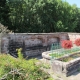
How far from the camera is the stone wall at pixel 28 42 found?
830cm

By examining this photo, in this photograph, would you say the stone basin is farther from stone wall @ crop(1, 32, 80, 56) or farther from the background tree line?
the background tree line

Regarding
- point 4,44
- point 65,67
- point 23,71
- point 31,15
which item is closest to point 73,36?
point 4,44

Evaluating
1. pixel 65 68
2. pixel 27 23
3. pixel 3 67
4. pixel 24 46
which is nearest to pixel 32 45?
pixel 24 46

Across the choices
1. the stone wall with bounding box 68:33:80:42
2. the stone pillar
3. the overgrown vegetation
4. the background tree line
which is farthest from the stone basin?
the background tree line

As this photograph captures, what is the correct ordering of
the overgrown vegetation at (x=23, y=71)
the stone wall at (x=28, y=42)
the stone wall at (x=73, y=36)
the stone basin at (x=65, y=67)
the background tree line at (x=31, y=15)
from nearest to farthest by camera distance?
the overgrown vegetation at (x=23, y=71) < the stone basin at (x=65, y=67) < the stone wall at (x=28, y=42) < the stone wall at (x=73, y=36) < the background tree line at (x=31, y=15)

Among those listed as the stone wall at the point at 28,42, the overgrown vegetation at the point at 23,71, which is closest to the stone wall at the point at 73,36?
the stone wall at the point at 28,42

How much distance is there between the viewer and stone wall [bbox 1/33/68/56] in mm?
8300

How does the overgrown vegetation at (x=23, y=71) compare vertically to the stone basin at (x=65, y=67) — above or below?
above

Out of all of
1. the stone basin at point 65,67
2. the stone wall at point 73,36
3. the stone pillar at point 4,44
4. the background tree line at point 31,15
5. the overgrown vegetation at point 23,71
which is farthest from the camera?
the background tree line at point 31,15

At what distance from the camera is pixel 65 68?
6.14m

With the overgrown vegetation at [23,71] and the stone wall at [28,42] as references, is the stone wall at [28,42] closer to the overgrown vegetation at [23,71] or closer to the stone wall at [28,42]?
the stone wall at [28,42]

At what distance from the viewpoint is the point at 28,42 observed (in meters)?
9.41

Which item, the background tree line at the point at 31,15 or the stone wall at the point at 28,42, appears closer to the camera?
the stone wall at the point at 28,42

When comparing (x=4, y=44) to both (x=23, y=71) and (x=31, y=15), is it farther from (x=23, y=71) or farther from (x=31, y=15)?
(x=31, y=15)
